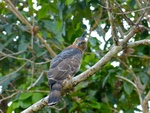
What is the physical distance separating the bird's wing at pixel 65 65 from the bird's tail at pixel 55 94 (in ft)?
0.29

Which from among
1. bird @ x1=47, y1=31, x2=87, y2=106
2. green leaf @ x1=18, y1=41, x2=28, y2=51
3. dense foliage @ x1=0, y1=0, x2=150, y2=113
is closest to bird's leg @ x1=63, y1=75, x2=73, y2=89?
bird @ x1=47, y1=31, x2=87, y2=106

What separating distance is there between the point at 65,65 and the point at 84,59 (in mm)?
1264

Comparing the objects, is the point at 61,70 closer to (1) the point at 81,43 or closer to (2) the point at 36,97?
(2) the point at 36,97

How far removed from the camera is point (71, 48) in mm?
6645

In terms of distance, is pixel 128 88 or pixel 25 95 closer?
pixel 25 95

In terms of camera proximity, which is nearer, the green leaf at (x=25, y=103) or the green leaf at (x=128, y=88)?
the green leaf at (x=25, y=103)

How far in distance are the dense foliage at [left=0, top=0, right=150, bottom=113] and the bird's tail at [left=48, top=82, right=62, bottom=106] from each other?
61cm

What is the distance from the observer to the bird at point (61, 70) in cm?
550

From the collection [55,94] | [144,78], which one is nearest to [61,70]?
[55,94]

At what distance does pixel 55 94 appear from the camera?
5.46m

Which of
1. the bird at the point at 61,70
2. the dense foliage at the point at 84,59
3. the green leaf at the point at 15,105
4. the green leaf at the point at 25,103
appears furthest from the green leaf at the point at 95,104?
the green leaf at the point at 15,105

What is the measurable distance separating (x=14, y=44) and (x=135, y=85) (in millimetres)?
2044

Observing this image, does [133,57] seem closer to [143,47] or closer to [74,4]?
[143,47]

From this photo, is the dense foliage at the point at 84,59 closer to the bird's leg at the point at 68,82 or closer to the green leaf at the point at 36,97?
the green leaf at the point at 36,97
